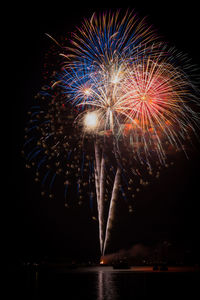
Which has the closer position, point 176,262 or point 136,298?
point 136,298

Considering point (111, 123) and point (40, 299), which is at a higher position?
point (111, 123)

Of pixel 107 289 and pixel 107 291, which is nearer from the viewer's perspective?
pixel 107 291

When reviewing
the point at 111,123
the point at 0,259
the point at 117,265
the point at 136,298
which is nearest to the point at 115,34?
the point at 111,123

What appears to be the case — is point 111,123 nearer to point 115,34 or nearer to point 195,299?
point 115,34

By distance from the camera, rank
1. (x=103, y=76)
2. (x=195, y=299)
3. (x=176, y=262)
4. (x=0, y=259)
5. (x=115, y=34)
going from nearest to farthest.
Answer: (x=195, y=299) < (x=115, y=34) < (x=103, y=76) < (x=176, y=262) < (x=0, y=259)

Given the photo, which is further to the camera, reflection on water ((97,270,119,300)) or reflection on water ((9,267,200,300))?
reflection on water ((9,267,200,300))

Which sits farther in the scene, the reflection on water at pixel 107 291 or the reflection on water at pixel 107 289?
the reflection on water at pixel 107 289

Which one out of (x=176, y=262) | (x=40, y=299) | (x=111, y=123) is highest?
(x=111, y=123)

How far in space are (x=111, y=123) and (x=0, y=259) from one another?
3609 inches

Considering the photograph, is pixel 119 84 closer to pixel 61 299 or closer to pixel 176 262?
pixel 61 299

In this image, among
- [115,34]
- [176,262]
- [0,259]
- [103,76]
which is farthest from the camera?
[0,259]

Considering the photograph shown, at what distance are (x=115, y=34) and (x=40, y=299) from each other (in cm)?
1759

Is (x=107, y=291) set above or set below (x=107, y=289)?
Answer: above

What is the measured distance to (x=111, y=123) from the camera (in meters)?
25.5
